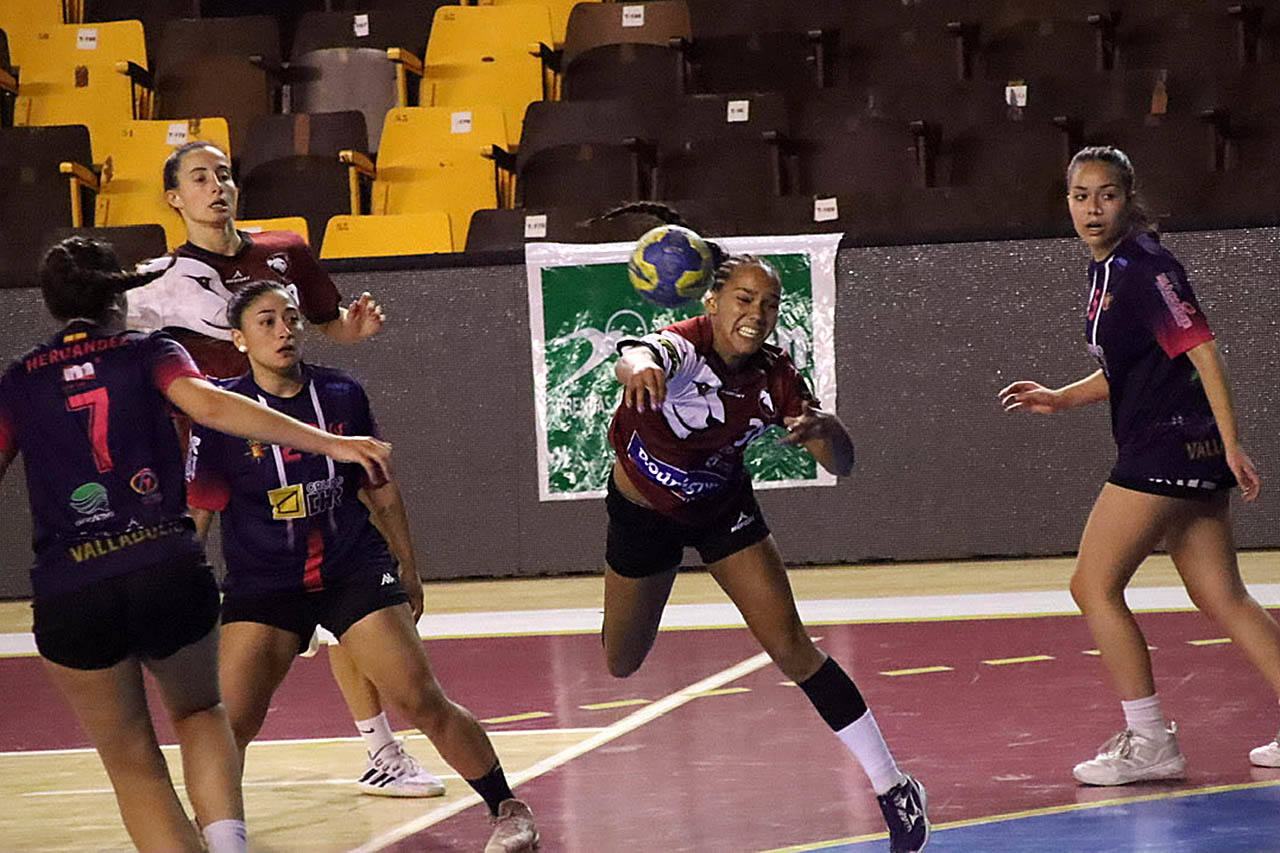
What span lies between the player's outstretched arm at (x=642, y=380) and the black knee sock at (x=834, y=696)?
87 cm

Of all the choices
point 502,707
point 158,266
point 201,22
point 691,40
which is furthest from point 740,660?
point 201,22

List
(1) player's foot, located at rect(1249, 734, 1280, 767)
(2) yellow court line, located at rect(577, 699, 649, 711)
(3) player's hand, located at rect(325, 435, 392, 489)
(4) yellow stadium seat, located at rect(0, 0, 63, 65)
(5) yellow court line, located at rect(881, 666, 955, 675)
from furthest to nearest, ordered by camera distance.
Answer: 1. (4) yellow stadium seat, located at rect(0, 0, 63, 65)
2. (5) yellow court line, located at rect(881, 666, 955, 675)
3. (2) yellow court line, located at rect(577, 699, 649, 711)
4. (1) player's foot, located at rect(1249, 734, 1280, 767)
5. (3) player's hand, located at rect(325, 435, 392, 489)

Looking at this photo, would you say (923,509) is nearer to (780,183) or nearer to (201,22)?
(780,183)

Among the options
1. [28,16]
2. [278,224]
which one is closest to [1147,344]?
[278,224]

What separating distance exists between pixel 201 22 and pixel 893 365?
639cm

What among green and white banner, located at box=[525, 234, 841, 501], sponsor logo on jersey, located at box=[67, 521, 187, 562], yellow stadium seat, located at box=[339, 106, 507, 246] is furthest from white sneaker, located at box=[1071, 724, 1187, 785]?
yellow stadium seat, located at box=[339, 106, 507, 246]

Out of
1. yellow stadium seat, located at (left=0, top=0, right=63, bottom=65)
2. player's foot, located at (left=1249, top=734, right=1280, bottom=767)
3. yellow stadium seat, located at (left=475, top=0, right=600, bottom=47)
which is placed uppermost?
yellow stadium seat, located at (left=0, top=0, right=63, bottom=65)

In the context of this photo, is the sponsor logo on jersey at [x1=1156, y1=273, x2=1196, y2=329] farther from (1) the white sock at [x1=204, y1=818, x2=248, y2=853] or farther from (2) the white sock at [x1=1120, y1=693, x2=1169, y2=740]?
(1) the white sock at [x1=204, y1=818, x2=248, y2=853]

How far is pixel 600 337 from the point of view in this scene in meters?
→ 10.6

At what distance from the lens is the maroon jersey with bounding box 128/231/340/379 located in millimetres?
6012

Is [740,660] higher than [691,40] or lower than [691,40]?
lower

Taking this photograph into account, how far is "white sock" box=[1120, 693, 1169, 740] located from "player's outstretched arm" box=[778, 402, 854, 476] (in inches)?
49.7

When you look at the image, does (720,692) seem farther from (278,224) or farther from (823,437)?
(278,224)

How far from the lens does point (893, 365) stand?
34.4ft
